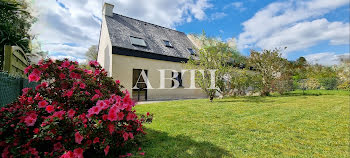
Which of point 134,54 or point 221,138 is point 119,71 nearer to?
point 134,54

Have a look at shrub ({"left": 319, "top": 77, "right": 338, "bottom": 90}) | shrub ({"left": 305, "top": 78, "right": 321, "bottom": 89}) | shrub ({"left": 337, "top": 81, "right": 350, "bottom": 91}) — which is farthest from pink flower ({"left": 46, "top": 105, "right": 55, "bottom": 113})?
shrub ({"left": 319, "top": 77, "right": 338, "bottom": 90})

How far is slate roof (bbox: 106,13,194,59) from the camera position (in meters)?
11.0

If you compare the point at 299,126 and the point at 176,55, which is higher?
the point at 176,55

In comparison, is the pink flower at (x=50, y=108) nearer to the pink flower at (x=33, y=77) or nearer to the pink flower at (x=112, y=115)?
the pink flower at (x=33, y=77)

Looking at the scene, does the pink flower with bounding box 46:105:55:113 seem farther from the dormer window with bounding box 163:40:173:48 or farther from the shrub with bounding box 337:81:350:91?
the shrub with bounding box 337:81:350:91

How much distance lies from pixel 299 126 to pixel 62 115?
503 cm

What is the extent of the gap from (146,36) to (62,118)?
11.8 m

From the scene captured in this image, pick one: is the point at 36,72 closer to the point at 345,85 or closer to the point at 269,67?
the point at 269,67

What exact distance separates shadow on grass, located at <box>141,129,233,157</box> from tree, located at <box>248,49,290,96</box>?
36.8 feet

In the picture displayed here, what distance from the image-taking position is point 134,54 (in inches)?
426

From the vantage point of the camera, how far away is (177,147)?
2770 millimetres

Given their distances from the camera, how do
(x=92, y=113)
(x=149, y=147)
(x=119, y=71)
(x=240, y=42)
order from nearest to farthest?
(x=92, y=113)
(x=149, y=147)
(x=119, y=71)
(x=240, y=42)

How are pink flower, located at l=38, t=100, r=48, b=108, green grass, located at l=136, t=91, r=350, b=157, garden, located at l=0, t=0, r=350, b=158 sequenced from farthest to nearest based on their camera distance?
green grass, located at l=136, t=91, r=350, b=157 < pink flower, located at l=38, t=100, r=48, b=108 < garden, located at l=0, t=0, r=350, b=158

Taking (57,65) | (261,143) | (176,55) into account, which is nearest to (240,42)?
(176,55)
